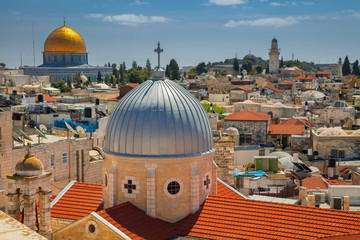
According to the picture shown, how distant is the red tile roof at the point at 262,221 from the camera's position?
15680 millimetres

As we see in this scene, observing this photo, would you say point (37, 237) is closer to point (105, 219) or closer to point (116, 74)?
point (105, 219)

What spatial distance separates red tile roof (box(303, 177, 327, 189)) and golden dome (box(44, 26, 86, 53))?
3354 inches

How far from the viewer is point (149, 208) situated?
1700 cm

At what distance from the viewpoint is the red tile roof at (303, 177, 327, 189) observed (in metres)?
26.6

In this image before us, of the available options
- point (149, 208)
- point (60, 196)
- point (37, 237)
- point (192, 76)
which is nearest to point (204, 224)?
point (149, 208)

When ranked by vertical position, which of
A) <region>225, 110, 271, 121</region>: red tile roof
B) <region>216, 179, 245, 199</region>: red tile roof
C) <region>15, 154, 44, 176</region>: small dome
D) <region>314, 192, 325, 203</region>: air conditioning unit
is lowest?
<region>314, 192, 325, 203</region>: air conditioning unit

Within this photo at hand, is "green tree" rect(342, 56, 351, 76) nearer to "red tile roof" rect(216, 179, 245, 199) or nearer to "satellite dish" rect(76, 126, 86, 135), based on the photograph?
"satellite dish" rect(76, 126, 86, 135)

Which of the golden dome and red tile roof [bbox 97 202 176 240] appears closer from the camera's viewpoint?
red tile roof [bbox 97 202 176 240]

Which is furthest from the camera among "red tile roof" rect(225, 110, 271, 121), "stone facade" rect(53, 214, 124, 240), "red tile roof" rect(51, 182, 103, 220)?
"red tile roof" rect(225, 110, 271, 121)

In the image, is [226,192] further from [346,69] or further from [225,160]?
[346,69]

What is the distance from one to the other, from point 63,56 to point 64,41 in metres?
4.89

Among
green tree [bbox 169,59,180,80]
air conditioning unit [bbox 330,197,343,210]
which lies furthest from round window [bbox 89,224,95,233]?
green tree [bbox 169,59,180,80]

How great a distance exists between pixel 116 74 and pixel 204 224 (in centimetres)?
10857

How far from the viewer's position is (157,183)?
16.9 m
